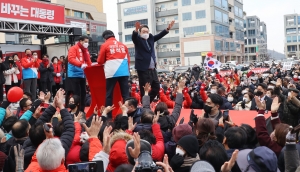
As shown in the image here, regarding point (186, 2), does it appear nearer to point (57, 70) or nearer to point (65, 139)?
point (57, 70)

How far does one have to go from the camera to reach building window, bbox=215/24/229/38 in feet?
175

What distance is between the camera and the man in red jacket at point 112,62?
5.45m

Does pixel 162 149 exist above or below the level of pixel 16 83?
below

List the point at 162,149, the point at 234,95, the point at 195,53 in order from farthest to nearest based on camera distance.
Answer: the point at 195,53 < the point at 234,95 < the point at 162,149

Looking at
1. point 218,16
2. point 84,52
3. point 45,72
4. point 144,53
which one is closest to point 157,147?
point 144,53

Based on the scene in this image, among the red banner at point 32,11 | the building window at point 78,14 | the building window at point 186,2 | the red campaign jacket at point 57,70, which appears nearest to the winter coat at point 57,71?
the red campaign jacket at point 57,70

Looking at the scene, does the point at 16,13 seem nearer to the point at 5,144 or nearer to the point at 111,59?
the point at 111,59

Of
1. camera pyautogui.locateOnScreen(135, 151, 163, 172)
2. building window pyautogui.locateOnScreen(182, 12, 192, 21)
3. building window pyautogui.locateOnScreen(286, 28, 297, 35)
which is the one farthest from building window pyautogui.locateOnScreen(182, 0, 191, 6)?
camera pyautogui.locateOnScreen(135, 151, 163, 172)

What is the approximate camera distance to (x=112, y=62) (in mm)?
5449

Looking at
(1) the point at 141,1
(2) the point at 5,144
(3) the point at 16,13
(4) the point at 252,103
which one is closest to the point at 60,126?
Answer: (2) the point at 5,144

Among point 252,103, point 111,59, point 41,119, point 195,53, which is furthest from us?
point 195,53

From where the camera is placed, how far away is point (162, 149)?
133 inches

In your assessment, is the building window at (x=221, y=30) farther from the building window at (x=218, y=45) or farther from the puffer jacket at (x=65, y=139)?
the puffer jacket at (x=65, y=139)

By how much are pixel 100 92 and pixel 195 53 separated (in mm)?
48263
